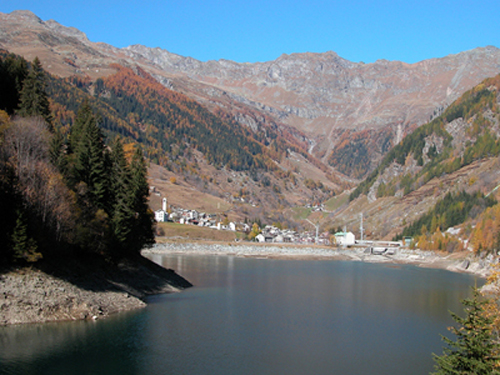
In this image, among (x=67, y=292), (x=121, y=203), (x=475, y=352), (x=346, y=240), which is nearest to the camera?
(x=475, y=352)

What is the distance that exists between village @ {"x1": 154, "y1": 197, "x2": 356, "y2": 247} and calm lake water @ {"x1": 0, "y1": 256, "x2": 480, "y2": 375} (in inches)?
4169

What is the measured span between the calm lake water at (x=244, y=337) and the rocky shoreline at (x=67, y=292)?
4.02 ft

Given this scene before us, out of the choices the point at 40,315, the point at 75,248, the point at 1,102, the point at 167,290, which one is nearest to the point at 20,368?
the point at 40,315

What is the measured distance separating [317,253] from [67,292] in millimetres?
115192

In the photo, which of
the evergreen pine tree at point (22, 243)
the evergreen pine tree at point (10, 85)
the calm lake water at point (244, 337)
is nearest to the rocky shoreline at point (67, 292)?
the evergreen pine tree at point (22, 243)

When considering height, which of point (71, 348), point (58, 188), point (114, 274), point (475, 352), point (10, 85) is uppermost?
point (10, 85)

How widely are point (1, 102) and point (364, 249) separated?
119 metres

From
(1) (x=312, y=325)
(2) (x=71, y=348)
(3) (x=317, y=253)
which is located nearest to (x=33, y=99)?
(2) (x=71, y=348)

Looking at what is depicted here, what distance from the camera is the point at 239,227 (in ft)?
609

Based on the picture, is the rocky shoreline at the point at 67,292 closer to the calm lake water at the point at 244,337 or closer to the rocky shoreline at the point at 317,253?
the calm lake water at the point at 244,337

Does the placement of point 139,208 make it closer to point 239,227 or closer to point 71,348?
point 71,348

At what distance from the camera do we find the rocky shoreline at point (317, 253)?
118 meters

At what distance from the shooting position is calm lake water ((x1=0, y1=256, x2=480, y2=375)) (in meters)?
30.2

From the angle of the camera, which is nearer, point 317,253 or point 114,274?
point 114,274
